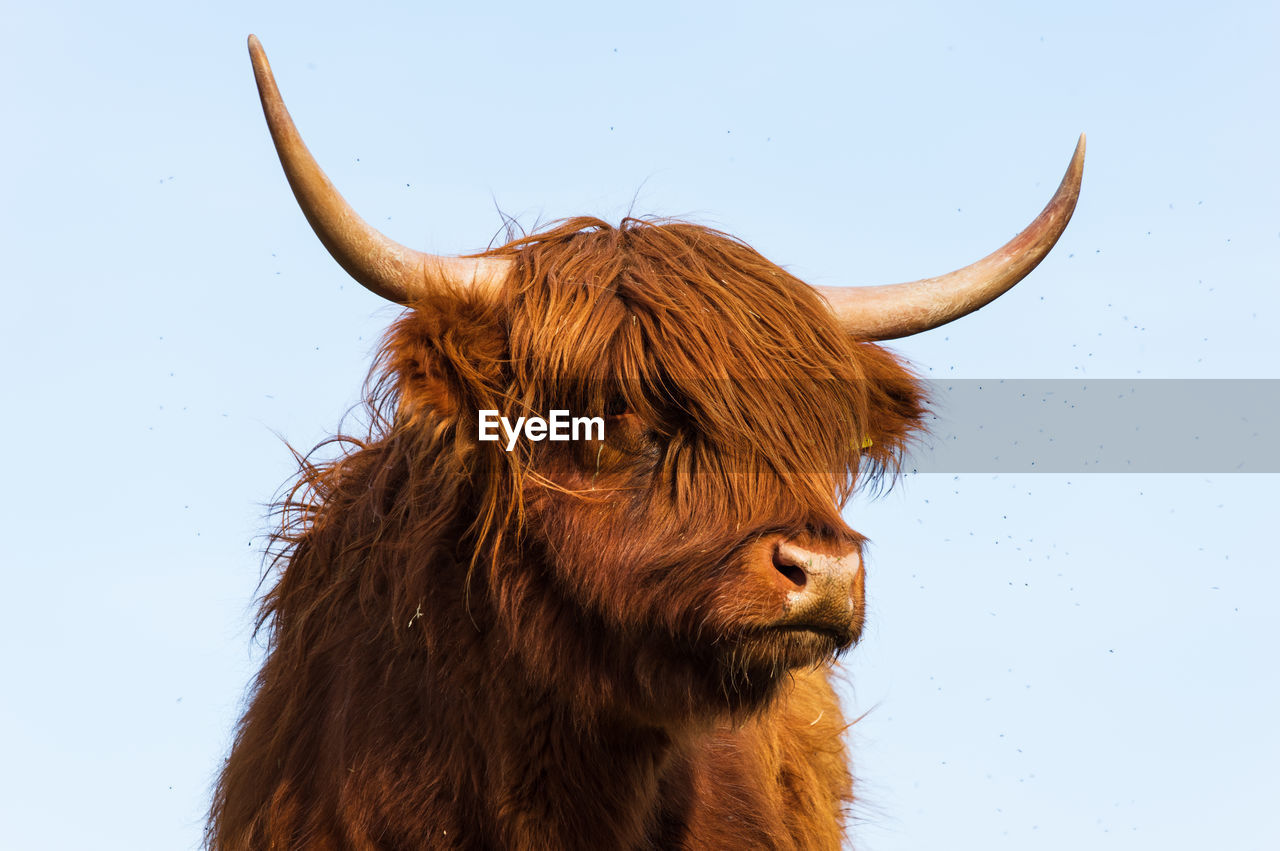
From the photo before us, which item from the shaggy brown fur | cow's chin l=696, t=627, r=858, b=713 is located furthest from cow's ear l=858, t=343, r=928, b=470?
cow's chin l=696, t=627, r=858, b=713

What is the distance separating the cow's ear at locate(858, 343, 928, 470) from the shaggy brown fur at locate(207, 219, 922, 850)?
0.02m

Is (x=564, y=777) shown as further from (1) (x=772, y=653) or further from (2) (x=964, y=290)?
(2) (x=964, y=290)

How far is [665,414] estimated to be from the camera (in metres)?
3.94

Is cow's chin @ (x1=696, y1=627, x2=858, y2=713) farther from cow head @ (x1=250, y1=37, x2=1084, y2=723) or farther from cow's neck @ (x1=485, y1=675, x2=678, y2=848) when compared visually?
cow's neck @ (x1=485, y1=675, x2=678, y2=848)

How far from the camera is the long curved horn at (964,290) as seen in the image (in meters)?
4.55

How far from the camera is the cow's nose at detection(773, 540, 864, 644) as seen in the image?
140 inches

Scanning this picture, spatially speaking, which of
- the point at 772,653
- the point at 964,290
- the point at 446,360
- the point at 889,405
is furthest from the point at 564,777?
the point at 964,290

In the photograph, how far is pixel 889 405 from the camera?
15.1ft

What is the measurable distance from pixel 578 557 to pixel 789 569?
0.56m

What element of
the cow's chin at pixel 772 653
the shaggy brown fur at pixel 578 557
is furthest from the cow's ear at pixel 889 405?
the cow's chin at pixel 772 653

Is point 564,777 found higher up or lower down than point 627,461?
lower down

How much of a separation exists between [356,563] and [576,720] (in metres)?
0.90

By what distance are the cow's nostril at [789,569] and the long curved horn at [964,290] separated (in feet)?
3.74

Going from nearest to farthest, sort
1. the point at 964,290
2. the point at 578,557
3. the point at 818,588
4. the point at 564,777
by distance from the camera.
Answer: the point at 818,588 → the point at 578,557 → the point at 564,777 → the point at 964,290
